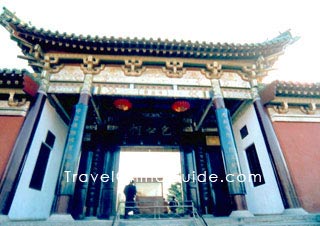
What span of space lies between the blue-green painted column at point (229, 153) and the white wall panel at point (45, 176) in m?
Result: 5.79

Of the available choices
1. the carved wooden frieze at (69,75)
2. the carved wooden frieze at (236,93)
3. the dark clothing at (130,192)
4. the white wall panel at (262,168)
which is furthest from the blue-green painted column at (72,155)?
the white wall panel at (262,168)

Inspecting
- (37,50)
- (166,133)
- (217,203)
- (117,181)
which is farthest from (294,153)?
(37,50)

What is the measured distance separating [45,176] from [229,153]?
6192mm

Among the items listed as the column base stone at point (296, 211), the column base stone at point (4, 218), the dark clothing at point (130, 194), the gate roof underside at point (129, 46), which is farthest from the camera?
the dark clothing at point (130, 194)

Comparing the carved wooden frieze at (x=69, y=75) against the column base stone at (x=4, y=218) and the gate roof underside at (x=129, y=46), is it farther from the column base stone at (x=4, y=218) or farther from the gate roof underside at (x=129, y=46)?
the column base stone at (x=4, y=218)

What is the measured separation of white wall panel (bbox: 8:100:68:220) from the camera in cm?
609

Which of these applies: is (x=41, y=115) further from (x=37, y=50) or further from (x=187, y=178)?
(x=187, y=178)

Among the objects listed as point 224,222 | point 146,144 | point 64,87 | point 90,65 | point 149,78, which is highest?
point 90,65

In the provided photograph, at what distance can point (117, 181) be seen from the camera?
344 inches

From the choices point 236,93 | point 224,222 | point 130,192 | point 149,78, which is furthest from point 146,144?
point 224,222

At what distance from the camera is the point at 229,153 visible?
21.5ft

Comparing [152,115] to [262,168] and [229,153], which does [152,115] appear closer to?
[229,153]

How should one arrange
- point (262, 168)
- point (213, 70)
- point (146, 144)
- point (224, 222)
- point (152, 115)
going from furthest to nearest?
point (152, 115), point (146, 144), point (213, 70), point (262, 168), point (224, 222)

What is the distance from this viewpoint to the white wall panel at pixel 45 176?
20.0ft
